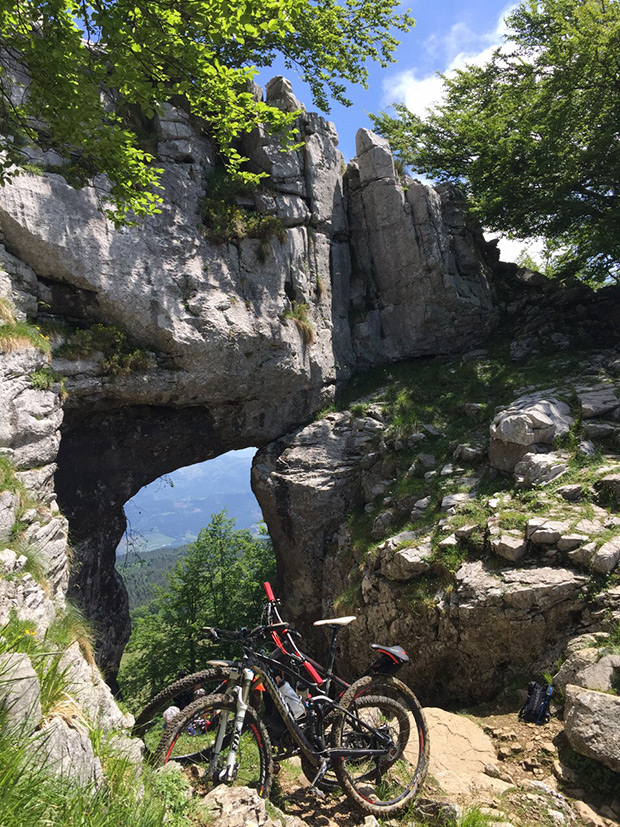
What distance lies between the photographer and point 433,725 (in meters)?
6.48

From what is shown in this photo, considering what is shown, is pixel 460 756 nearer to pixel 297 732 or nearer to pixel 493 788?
pixel 493 788

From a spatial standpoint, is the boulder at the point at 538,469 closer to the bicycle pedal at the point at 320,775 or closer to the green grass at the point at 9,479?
the bicycle pedal at the point at 320,775

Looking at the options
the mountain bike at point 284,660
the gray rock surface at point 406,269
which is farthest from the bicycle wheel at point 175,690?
the gray rock surface at point 406,269

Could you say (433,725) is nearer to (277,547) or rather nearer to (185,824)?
(185,824)

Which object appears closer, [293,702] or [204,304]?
[293,702]

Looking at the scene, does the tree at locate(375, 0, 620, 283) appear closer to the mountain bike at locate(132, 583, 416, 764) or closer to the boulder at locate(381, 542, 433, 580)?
the boulder at locate(381, 542, 433, 580)

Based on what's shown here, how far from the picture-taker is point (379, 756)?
490 cm

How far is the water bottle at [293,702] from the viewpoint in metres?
4.76

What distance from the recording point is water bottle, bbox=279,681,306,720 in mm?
4764

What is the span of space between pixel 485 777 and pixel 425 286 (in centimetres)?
1420

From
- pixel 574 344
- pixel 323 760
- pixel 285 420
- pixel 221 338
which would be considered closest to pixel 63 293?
pixel 221 338

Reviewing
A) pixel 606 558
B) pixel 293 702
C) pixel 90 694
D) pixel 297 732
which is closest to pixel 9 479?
pixel 90 694

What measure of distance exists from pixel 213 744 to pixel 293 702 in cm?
84

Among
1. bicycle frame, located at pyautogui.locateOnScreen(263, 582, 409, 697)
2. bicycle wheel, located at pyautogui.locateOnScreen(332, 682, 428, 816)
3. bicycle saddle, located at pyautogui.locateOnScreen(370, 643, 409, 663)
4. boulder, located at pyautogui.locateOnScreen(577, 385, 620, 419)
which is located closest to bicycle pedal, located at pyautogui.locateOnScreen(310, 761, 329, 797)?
bicycle wheel, located at pyautogui.locateOnScreen(332, 682, 428, 816)
